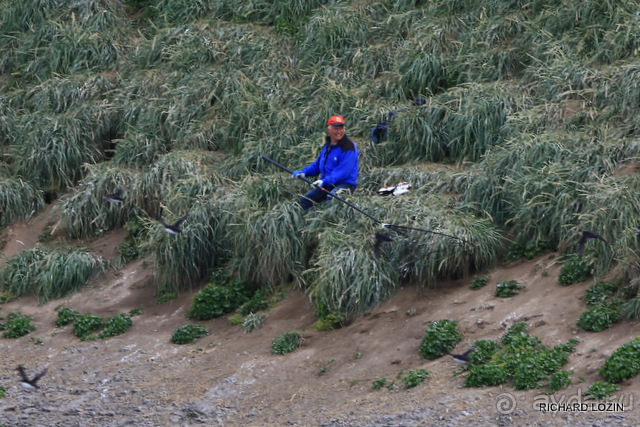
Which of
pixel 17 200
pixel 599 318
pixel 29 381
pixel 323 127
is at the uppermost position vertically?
pixel 323 127

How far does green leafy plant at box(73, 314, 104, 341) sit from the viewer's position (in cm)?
1001

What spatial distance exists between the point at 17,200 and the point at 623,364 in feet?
29.9

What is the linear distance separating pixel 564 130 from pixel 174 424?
5672 millimetres

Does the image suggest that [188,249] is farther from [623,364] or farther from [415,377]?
[623,364]

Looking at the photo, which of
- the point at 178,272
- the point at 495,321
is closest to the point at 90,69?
the point at 178,272

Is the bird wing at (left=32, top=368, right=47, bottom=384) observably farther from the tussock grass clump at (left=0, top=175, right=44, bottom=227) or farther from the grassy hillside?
the tussock grass clump at (left=0, top=175, right=44, bottom=227)

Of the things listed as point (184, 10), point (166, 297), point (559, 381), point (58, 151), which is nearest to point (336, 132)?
point (166, 297)

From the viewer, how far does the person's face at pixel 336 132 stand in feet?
32.4

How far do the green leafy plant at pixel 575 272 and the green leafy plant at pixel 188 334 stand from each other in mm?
3915

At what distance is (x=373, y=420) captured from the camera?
6.88m

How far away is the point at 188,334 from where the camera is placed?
9469 millimetres

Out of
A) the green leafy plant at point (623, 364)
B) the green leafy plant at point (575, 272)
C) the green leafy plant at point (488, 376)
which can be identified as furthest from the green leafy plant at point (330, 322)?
Result: the green leafy plant at point (623, 364)

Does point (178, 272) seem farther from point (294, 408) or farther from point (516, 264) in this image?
point (516, 264)

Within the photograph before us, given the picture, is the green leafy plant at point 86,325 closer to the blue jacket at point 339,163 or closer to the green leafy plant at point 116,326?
the green leafy plant at point 116,326
